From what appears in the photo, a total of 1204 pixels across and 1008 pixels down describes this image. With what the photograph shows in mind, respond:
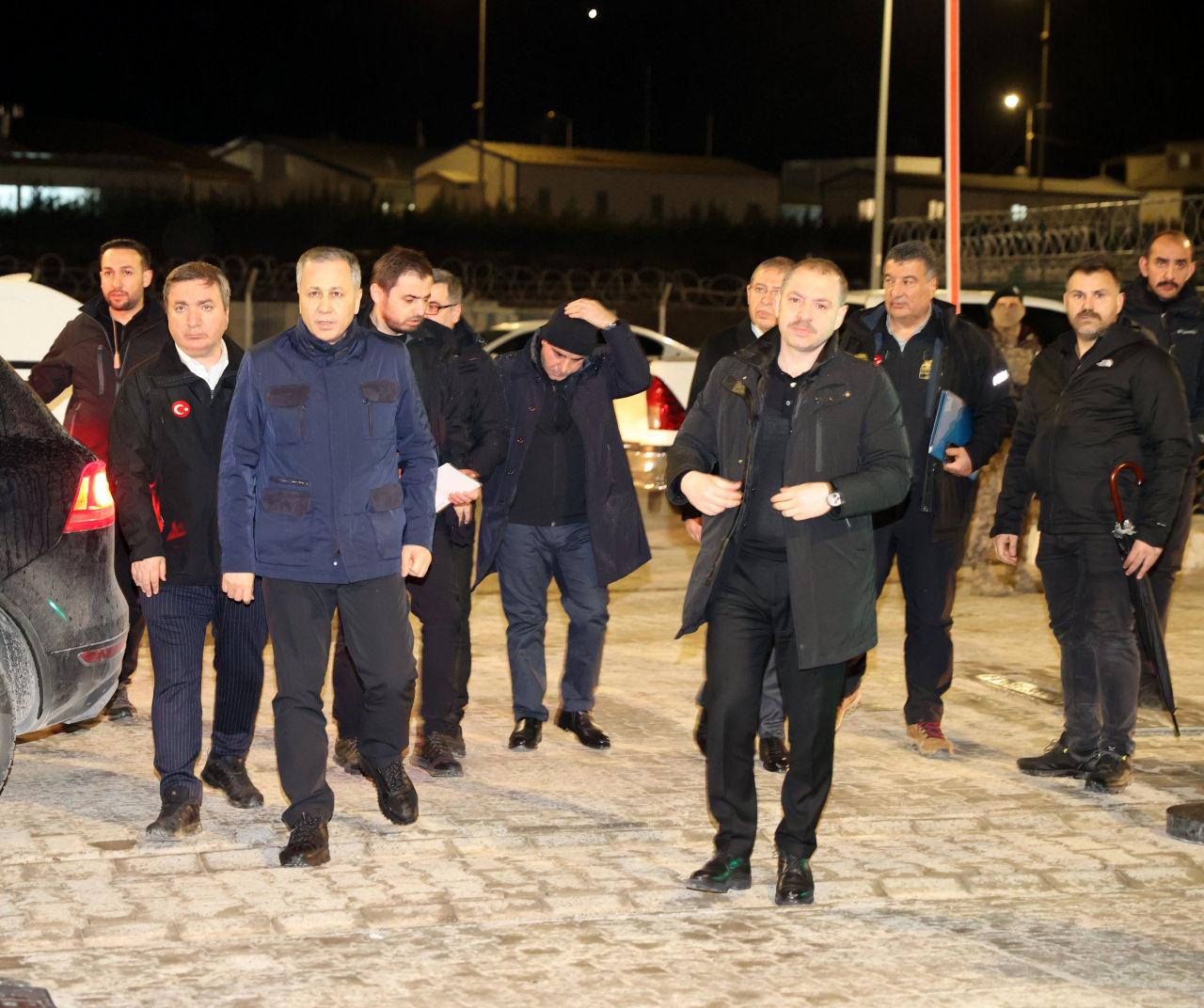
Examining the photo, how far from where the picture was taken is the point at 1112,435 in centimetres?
705

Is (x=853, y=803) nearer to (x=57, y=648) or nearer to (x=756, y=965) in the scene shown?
(x=756, y=965)

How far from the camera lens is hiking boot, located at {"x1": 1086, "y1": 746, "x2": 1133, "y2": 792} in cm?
688

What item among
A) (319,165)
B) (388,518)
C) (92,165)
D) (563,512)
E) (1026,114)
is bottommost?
(563,512)

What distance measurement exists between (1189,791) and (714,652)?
2498 millimetres

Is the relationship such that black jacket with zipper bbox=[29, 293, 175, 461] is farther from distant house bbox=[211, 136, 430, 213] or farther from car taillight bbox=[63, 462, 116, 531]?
distant house bbox=[211, 136, 430, 213]

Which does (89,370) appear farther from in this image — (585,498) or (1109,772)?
(1109,772)

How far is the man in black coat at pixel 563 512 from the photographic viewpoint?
761cm

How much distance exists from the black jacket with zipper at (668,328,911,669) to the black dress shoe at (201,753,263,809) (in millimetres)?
1914

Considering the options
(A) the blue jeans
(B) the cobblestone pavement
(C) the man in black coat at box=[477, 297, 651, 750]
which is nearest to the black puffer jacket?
(B) the cobblestone pavement

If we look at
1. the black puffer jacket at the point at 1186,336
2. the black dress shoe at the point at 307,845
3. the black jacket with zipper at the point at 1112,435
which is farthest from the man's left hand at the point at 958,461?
the black dress shoe at the point at 307,845

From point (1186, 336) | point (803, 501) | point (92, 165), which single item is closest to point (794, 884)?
point (803, 501)

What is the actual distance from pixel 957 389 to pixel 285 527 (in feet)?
10.5

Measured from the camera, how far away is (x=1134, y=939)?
16.8 ft

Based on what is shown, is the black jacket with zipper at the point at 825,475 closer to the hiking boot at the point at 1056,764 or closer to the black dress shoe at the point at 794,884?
the black dress shoe at the point at 794,884
